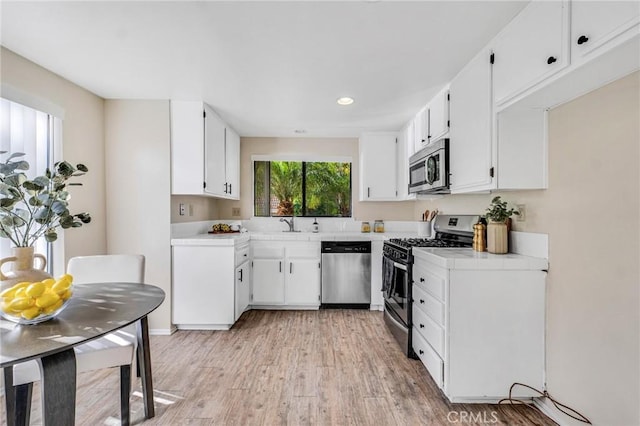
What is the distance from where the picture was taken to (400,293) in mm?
2645

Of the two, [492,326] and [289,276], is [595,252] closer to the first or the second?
[492,326]

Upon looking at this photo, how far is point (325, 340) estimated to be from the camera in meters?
2.82

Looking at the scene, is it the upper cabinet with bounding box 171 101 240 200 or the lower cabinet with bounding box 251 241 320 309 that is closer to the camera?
the upper cabinet with bounding box 171 101 240 200

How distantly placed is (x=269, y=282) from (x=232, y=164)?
5.18 feet

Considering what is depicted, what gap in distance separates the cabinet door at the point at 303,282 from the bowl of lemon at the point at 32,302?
262cm

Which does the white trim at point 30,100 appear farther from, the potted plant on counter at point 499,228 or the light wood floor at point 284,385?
the potted plant on counter at point 499,228

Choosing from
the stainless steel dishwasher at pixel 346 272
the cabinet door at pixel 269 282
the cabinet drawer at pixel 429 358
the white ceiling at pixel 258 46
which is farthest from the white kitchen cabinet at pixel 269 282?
the white ceiling at pixel 258 46

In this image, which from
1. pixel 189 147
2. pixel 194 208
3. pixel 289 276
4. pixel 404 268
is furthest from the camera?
pixel 289 276

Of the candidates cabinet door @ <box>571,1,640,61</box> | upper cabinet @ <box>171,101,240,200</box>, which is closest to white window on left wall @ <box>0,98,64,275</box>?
upper cabinet @ <box>171,101,240,200</box>

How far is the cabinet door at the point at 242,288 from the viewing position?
10.4ft

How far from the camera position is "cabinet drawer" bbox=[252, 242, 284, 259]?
366cm

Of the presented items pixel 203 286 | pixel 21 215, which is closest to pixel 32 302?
pixel 21 215

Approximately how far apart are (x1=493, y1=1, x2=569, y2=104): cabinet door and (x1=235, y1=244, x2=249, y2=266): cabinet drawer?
8.57 ft

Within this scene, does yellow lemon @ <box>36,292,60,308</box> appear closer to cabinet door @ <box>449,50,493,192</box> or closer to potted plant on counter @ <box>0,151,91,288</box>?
potted plant on counter @ <box>0,151,91,288</box>
